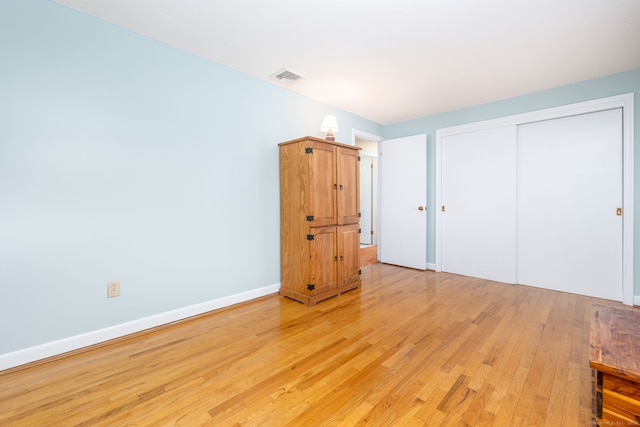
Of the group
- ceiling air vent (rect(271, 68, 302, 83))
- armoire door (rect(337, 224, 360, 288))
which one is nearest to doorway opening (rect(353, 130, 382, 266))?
armoire door (rect(337, 224, 360, 288))

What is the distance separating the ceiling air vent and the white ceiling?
0.21ft

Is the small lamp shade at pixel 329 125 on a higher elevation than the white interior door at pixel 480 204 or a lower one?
higher

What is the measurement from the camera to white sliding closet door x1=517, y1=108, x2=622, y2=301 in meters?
2.95

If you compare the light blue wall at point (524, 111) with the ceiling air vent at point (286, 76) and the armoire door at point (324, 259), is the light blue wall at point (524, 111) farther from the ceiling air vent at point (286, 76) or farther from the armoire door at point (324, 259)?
the ceiling air vent at point (286, 76)

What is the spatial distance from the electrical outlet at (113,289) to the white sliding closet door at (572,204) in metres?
4.30

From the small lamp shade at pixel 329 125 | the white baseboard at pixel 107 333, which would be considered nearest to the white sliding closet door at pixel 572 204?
the small lamp shade at pixel 329 125

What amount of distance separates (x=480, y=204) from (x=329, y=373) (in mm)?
3171

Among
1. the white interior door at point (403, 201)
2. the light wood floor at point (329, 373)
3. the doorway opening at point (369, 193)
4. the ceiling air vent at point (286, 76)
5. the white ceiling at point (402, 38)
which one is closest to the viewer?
the light wood floor at point (329, 373)

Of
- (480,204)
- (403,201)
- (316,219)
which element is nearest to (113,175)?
(316,219)

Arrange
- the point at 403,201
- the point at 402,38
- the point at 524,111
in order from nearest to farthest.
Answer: the point at 402,38
the point at 524,111
the point at 403,201

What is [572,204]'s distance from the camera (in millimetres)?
3156

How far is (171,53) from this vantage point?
240 centimetres

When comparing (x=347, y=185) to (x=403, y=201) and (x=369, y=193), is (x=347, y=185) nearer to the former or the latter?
(x=403, y=201)

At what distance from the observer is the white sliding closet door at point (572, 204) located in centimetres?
295
